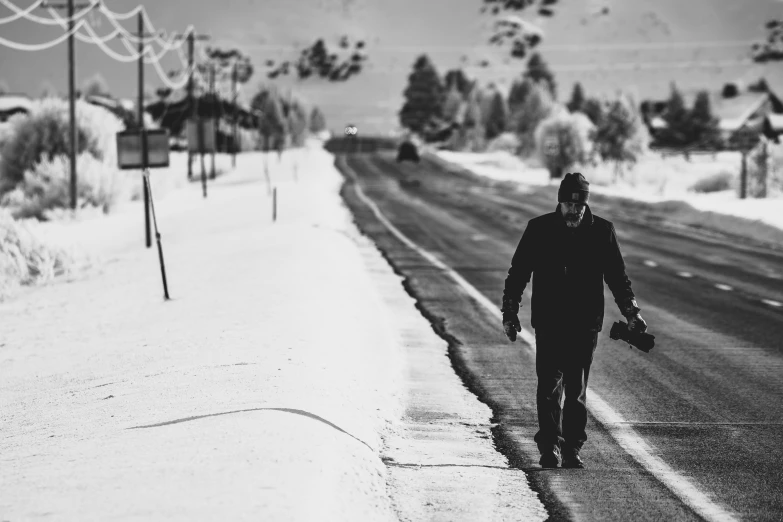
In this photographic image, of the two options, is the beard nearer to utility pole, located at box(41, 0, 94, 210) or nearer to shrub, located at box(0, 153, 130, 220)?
utility pole, located at box(41, 0, 94, 210)

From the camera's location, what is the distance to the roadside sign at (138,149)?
912 inches

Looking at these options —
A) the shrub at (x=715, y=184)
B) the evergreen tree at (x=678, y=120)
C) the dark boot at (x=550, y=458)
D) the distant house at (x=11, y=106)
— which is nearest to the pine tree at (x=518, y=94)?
the evergreen tree at (x=678, y=120)

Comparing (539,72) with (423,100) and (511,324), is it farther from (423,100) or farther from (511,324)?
(511,324)

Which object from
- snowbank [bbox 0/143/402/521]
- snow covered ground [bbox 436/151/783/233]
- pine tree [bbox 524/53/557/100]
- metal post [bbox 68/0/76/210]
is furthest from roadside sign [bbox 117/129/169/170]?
pine tree [bbox 524/53/557/100]

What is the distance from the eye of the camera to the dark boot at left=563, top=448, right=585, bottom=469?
23.3 ft

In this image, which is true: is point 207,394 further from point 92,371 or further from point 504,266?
point 504,266

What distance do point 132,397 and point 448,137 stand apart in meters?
158

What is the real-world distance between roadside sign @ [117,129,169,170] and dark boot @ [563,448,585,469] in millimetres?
17006

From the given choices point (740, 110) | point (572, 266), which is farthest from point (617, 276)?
point (740, 110)

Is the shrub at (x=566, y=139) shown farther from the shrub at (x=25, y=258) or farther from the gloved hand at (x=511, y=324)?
the gloved hand at (x=511, y=324)

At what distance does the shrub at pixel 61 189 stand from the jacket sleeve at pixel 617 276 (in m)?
33.2

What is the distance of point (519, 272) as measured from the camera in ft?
23.6

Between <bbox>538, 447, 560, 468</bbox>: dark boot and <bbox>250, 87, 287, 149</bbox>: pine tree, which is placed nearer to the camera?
<bbox>538, 447, 560, 468</bbox>: dark boot

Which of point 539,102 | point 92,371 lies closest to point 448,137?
point 539,102
